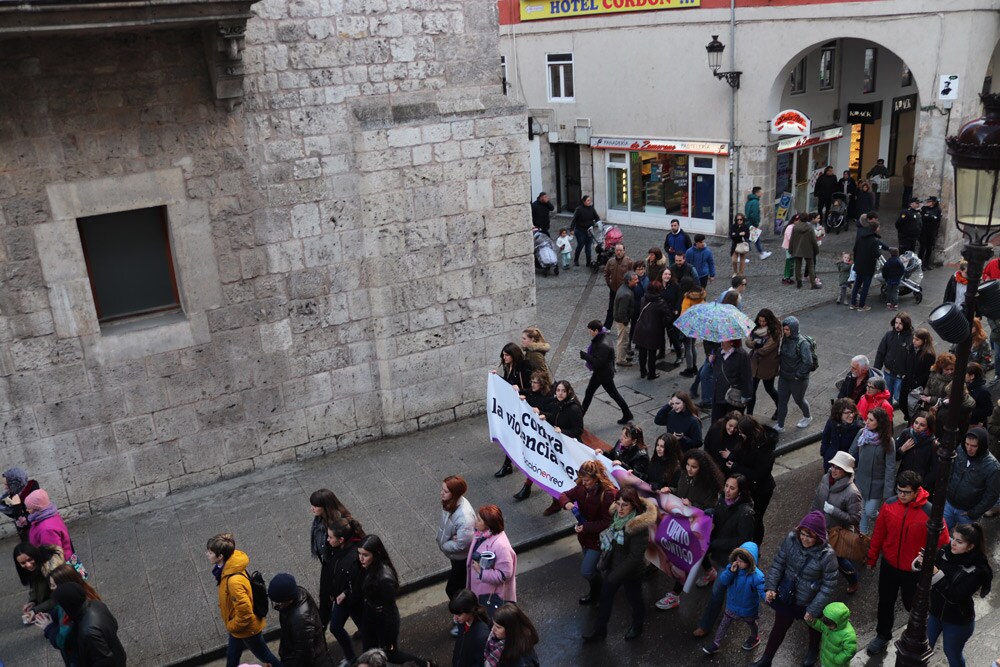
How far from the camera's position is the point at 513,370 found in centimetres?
1105

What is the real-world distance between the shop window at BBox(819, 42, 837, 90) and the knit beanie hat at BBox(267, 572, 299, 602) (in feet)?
68.2

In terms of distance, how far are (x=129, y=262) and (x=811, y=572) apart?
7.86 metres

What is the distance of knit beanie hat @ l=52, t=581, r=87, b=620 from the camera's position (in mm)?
6555

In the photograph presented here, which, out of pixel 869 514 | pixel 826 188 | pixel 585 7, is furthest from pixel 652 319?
pixel 585 7

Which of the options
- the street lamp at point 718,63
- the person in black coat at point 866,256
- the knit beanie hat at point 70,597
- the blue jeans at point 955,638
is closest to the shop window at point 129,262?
the knit beanie hat at point 70,597

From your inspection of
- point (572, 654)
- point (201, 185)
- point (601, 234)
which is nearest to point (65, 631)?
point (572, 654)

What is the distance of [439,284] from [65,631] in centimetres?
638

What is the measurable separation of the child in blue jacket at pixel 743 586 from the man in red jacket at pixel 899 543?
109 centimetres

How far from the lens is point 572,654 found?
8.05 m

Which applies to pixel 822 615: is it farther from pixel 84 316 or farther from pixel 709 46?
pixel 709 46

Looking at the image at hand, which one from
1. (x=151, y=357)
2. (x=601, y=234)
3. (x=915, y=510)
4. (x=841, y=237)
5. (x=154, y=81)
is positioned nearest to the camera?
(x=915, y=510)

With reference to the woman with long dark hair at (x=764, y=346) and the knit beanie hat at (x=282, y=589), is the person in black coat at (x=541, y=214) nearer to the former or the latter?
Result: the woman with long dark hair at (x=764, y=346)

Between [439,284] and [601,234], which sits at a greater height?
[439,284]

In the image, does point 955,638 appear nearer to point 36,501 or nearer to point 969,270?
point 969,270
